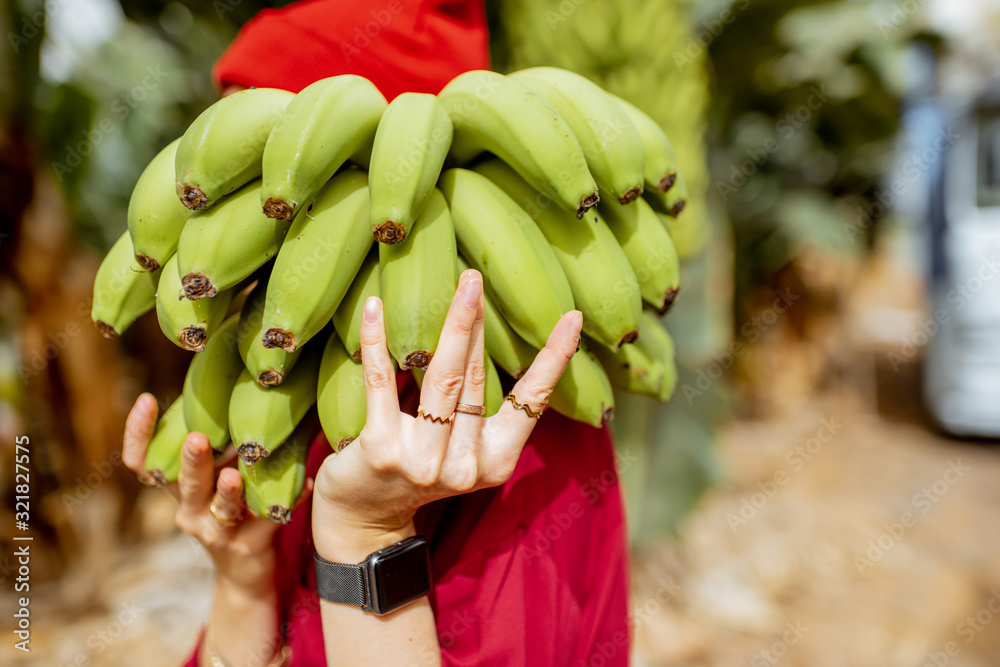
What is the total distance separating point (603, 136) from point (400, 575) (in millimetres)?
605

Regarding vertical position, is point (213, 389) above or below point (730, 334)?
above

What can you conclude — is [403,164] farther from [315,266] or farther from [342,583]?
[342,583]

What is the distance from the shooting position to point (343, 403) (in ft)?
2.74

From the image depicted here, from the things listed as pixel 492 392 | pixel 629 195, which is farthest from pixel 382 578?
pixel 629 195

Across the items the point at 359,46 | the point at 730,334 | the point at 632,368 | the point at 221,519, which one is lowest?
the point at 730,334

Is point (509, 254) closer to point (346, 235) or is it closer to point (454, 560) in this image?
point (346, 235)

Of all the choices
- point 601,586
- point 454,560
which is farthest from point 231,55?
point 601,586

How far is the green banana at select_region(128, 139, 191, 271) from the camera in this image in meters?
0.86

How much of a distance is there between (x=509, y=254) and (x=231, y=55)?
61 centimetres

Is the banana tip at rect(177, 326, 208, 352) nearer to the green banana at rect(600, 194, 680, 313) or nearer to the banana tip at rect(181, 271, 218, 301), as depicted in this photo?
the banana tip at rect(181, 271, 218, 301)

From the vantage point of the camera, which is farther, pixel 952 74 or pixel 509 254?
pixel 952 74

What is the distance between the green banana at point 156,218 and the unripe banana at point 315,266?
0.17 meters

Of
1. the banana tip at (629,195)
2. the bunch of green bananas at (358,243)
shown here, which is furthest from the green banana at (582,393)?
the banana tip at (629,195)

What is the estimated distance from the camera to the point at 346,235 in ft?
2.69
